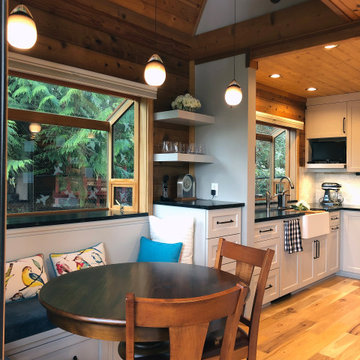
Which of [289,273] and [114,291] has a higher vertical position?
[114,291]

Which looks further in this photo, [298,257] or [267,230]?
[298,257]

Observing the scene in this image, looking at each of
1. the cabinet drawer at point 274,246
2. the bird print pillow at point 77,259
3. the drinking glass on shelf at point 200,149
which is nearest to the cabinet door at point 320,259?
the cabinet drawer at point 274,246

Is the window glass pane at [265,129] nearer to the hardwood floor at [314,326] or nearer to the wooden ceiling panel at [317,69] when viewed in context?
the wooden ceiling panel at [317,69]

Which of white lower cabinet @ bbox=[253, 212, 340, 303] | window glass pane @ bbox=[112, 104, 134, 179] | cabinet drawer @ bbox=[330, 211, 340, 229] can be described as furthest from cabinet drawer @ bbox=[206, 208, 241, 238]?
cabinet drawer @ bbox=[330, 211, 340, 229]

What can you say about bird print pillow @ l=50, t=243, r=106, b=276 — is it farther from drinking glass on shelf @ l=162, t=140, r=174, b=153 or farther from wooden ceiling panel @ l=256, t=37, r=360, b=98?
wooden ceiling panel @ l=256, t=37, r=360, b=98

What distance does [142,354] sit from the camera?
1.68 meters

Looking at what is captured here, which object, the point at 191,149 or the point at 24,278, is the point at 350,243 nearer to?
the point at 191,149

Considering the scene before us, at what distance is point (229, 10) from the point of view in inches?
140

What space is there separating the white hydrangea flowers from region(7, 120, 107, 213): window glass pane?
72 cm

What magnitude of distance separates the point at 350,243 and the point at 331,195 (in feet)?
2.69

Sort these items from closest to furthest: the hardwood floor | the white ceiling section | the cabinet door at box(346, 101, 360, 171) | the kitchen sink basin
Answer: the hardwood floor, the white ceiling section, the kitchen sink basin, the cabinet door at box(346, 101, 360, 171)

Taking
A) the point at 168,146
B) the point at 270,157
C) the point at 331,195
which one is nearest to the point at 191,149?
the point at 168,146

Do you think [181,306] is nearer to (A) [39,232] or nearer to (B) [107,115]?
(A) [39,232]

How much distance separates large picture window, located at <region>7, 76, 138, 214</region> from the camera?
284cm
